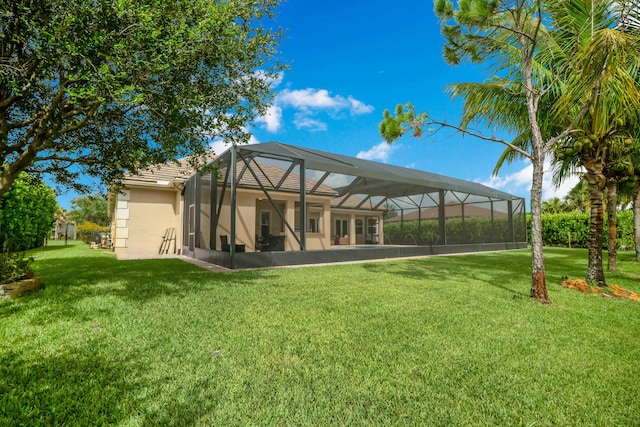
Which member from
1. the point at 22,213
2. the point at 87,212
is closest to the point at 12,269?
the point at 22,213

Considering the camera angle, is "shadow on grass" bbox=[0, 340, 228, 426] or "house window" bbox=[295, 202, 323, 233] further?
"house window" bbox=[295, 202, 323, 233]

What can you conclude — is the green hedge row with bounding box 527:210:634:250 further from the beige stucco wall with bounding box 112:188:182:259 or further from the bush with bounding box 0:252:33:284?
the bush with bounding box 0:252:33:284

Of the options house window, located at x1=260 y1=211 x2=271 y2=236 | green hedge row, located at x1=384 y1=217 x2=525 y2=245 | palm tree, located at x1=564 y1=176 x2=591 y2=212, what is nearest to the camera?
house window, located at x1=260 y1=211 x2=271 y2=236

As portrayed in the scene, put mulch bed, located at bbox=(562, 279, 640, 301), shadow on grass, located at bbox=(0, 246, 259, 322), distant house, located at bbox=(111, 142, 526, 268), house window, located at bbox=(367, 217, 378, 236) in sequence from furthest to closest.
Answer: house window, located at bbox=(367, 217, 378, 236), distant house, located at bbox=(111, 142, 526, 268), mulch bed, located at bbox=(562, 279, 640, 301), shadow on grass, located at bbox=(0, 246, 259, 322)

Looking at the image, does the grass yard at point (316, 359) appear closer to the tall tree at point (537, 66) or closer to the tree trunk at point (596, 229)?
the tree trunk at point (596, 229)

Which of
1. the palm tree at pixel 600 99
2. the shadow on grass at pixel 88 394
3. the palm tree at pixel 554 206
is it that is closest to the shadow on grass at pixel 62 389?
the shadow on grass at pixel 88 394

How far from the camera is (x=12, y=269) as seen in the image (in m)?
5.58

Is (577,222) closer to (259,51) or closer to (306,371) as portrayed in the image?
(259,51)

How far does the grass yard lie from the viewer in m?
2.14

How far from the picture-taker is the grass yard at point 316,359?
2.14 m

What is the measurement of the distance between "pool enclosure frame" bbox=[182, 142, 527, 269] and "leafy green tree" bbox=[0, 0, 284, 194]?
167 centimetres

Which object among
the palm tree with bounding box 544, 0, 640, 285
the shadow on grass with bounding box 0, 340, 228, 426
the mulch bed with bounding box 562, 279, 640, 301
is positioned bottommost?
the shadow on grass with bounding box 0, 340, 228, 426

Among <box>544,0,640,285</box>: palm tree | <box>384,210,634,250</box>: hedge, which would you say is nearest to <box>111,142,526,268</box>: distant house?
<box>384,210,634,250</box>: hedge

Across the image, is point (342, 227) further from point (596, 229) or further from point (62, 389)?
point (62, 389)
